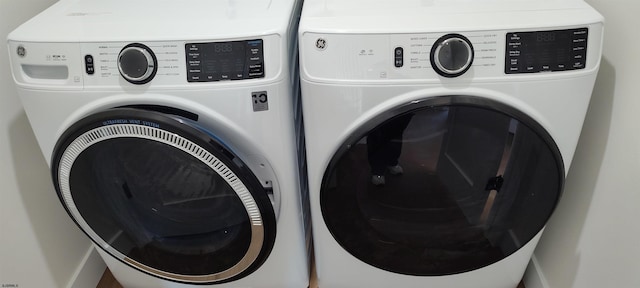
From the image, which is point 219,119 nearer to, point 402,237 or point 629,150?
point 402,237

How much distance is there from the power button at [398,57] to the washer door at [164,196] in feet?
1.17

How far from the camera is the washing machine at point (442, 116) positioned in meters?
0.93

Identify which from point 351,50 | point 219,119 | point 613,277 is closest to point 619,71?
point 613,277

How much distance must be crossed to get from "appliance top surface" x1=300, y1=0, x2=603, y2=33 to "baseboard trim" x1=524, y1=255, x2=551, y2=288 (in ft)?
2.34

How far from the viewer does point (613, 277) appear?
1.04m

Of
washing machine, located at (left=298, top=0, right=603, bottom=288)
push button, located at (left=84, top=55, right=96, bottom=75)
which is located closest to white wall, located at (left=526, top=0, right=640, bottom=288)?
washing machine, located at (left=298, top=0, right=603, bottom=288)

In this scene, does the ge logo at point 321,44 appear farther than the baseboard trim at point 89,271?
No

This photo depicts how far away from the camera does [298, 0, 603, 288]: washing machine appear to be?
0.93m

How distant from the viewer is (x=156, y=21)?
1013 mm

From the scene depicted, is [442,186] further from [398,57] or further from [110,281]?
[110,281]

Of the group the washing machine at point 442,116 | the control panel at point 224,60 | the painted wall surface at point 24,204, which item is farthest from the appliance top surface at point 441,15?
the painted wall surface at point 24,204

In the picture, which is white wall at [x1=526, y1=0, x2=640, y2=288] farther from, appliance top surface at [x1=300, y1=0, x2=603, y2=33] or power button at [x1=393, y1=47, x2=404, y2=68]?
power button at [x1=393, y1=47, x2=404, y2=68]

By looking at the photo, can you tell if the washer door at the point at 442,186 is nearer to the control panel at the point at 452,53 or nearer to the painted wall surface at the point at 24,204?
the control panel at the point at 452,53

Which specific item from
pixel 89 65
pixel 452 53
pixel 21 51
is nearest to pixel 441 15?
pixel 452 53
